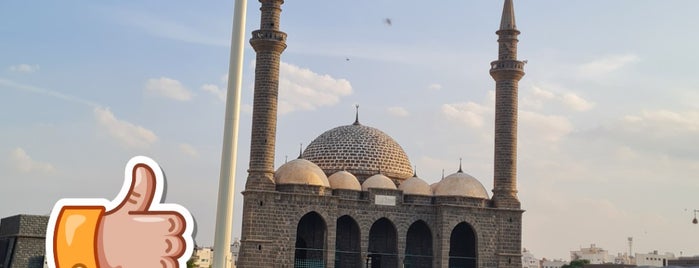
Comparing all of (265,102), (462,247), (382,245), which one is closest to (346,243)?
(382,245)

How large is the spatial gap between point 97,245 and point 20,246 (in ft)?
64.8

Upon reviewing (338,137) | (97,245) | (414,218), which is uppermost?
(338,137)

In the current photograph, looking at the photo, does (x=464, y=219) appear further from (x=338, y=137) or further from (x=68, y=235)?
(x=68, y=235)

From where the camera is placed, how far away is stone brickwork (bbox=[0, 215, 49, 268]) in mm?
27562

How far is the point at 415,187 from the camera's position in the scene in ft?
124

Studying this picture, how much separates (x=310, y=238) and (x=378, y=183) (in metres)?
3.85

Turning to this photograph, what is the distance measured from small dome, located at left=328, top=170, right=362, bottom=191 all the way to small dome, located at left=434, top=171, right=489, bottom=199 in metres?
3.71

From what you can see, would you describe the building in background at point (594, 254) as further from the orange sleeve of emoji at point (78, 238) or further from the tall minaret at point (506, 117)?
the orange sleeve of emoji at point (78, 238)

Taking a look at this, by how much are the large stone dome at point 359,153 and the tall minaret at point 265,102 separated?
661 cm

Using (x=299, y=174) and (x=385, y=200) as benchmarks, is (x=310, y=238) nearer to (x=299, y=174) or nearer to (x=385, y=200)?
(x=299, y=174)

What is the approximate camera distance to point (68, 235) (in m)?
9.64

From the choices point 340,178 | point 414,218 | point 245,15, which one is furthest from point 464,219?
point 245,15

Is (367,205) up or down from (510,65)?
down

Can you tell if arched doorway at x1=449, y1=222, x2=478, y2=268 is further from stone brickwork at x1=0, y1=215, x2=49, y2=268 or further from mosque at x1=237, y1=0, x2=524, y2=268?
stone brickwork at x1=0, y1=215, x2=49, y2=268
